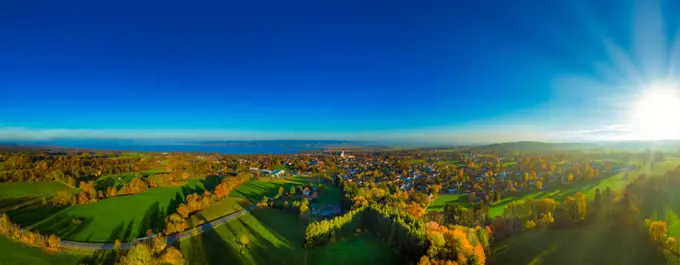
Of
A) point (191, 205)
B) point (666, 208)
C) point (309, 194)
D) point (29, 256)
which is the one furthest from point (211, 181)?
point (666, 208)

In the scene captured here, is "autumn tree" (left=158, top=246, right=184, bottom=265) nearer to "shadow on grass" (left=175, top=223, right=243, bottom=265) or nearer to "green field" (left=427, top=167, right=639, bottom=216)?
"shadow on grass" (left=175, top=223, right=243, bottom=265)

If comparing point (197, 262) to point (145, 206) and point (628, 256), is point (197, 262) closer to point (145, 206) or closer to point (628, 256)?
point (145, 206)

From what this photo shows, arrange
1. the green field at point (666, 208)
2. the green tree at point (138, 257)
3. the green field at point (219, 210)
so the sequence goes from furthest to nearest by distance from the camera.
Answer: the green field at point (219, 210) → the green field at point (666, 208) → the green tree at point (138, 257)

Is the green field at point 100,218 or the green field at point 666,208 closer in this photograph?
the green field at point 100,218

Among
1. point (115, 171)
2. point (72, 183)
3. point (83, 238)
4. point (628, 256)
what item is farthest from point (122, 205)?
point (628, 256)

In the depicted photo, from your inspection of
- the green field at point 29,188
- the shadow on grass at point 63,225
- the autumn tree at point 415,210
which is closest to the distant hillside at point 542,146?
the autumn tree at point 415,210

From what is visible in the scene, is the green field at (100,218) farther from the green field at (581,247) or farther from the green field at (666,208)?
the green field at (666,208)

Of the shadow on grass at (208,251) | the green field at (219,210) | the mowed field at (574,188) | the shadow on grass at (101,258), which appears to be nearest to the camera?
the shadow on grass at (101,258)
